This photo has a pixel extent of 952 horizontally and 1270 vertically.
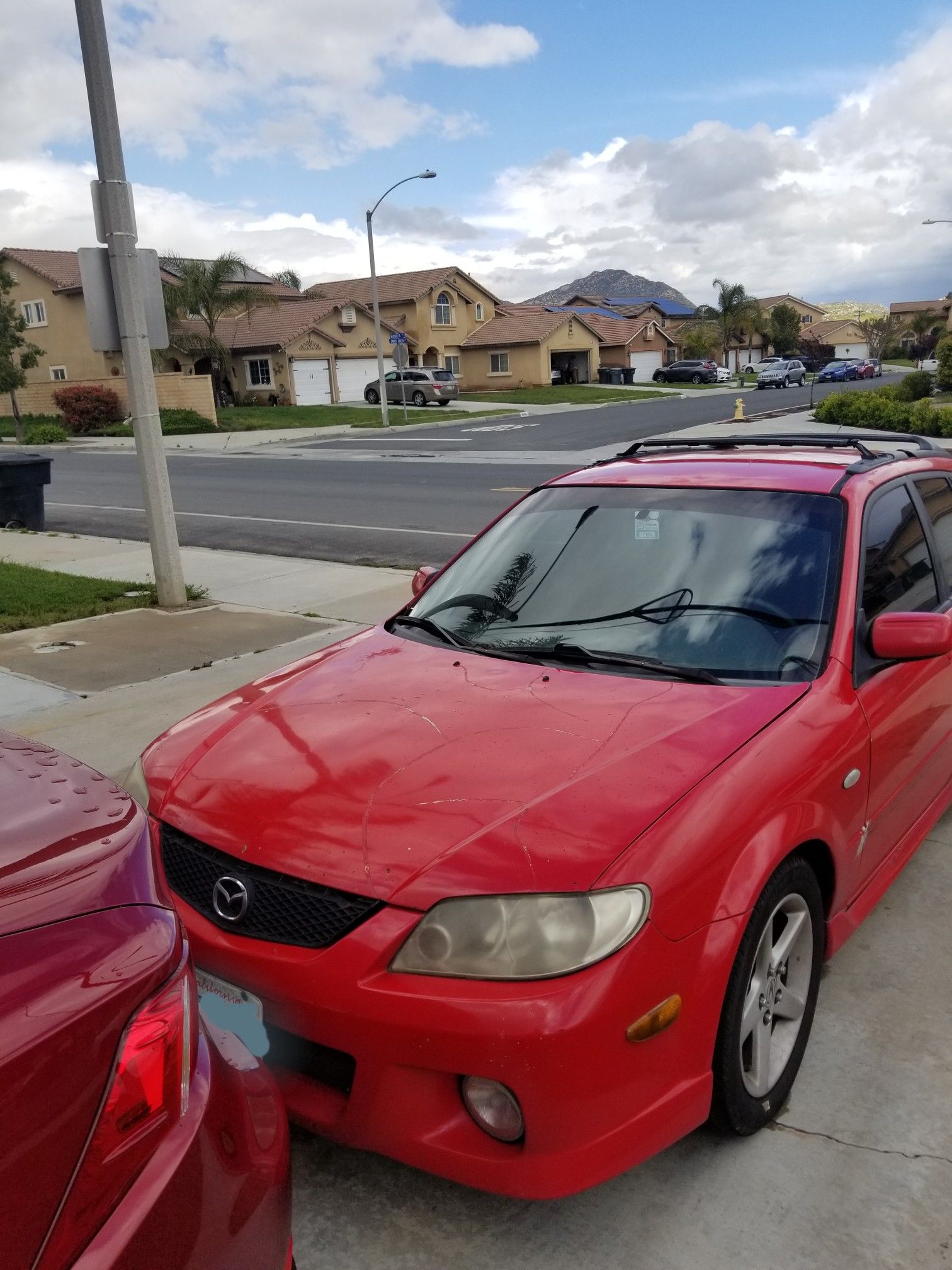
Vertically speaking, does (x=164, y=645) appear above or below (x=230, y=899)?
below

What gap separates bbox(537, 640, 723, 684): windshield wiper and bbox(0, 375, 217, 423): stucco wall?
38925 mm

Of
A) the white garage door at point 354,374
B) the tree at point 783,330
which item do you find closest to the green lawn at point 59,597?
the white garage door at point 354,374

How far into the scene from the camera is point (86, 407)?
41.8 m

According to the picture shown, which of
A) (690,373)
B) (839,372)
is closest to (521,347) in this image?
(690,373)

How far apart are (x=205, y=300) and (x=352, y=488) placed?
102 feet

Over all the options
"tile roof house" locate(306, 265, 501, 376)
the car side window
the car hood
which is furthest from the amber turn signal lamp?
"tile roof house" locate(306, 265, 501, 376)

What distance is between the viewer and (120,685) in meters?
6.92

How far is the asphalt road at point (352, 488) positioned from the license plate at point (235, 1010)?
8.74 metres

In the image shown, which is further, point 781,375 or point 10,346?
point 781,375

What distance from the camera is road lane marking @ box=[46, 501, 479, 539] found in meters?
13.3

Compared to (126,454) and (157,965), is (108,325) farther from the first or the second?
(126,454)

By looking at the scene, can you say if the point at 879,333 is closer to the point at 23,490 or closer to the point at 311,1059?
the point at 23,490

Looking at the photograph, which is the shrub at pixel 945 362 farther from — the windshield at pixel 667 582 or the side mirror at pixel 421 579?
the windshield at pixel 667 582

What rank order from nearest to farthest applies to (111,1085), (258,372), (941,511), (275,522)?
(111,1085) → (941,511) → (275,522) → (258,372)
